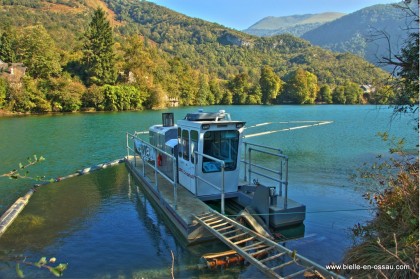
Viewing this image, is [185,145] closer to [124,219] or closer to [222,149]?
[222,149]

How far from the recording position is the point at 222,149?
11.5 m

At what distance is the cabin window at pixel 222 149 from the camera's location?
11.3 meters

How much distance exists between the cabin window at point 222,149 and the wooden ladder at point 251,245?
6.30 ft

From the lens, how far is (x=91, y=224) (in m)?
11.8

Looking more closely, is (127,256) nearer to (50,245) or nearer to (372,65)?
(50,245)

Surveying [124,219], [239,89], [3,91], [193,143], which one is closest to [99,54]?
[3,91]

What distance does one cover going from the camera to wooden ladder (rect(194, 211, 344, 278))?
7.14 m

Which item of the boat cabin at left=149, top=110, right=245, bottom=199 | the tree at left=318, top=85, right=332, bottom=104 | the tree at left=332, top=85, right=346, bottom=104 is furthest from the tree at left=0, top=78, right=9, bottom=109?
the tree at left=332, top=85, right=346, bottom=104

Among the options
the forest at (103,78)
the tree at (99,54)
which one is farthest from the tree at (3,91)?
the tree at (99,54)

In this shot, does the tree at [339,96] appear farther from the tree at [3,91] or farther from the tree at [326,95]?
the tree at [3,91]

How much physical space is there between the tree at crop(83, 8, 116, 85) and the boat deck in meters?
67.5

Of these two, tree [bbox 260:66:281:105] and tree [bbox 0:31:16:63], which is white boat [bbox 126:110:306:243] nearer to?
tree [bbox 0:31:16:63]

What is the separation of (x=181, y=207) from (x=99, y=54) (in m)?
77.2

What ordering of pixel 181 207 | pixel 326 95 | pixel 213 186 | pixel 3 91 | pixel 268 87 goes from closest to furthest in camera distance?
pixel 213 186
pixel 181 207
pixel 3 91
pixel 268 87
pixel 326 95
